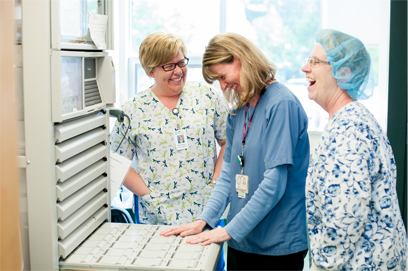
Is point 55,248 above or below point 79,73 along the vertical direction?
below

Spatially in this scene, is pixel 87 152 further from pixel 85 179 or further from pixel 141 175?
pixel 141 175

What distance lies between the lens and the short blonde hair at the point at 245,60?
157 cm

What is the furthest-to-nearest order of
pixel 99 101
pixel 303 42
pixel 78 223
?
pixel 303 42 → pixel 99 101 → pixel 78 223

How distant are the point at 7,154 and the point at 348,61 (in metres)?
1.02

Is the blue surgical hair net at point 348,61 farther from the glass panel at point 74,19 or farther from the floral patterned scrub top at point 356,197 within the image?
the glass panel at point 74,19

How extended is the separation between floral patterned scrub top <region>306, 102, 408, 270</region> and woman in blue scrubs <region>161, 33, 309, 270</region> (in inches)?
9.3

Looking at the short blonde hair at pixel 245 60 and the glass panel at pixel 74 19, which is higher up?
the glass panel at pixel 74 19

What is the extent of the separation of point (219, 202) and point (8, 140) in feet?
3.26

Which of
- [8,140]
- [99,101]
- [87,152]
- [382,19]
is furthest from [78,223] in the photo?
[382,19]

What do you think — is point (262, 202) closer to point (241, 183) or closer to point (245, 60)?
point (241, 183)

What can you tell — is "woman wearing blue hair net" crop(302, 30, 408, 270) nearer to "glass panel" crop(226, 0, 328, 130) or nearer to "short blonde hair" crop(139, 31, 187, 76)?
"short blonde hair" crop(139, 31, 187, 76)

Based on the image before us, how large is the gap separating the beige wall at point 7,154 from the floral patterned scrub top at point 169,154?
1.07 m

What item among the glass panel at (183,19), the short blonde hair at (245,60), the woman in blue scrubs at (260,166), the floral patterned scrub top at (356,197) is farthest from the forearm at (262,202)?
the glass panel at (183,19)

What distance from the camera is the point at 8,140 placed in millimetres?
912
